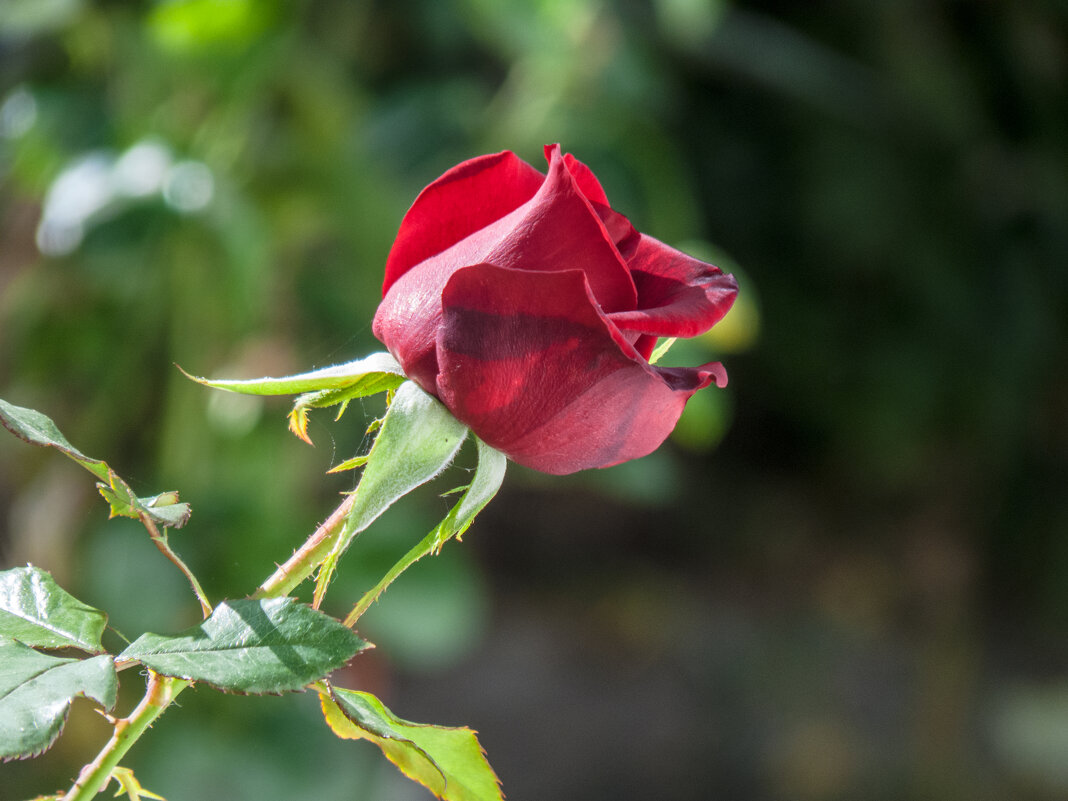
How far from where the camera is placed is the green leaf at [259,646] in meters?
0.16

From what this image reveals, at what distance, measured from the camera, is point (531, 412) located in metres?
0.20

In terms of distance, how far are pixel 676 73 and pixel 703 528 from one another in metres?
1.22

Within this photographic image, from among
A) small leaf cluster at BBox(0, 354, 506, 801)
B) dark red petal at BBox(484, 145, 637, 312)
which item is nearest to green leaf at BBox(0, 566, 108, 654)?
small leaf cluster at BBox(0, 354, 506, 801)

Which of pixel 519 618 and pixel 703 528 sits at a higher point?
pixel 703 528

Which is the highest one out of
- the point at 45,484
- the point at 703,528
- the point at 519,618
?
the point at 45,484

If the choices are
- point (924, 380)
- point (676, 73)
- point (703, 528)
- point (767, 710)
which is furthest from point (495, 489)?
point (703, 528)

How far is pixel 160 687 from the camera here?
6.6 inches

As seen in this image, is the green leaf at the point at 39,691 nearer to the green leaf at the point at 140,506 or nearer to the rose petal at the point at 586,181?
the green leaf at the point at 140,506

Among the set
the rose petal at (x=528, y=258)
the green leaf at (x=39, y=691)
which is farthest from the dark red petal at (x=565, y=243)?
the green leaf at (x=39, y=691)

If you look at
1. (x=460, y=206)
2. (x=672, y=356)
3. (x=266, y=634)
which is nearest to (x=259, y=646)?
(x=266, y=634)

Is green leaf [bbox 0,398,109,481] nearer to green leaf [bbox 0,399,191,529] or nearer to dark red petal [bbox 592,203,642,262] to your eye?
Result: green leaf [bbox 0,399,191,529]

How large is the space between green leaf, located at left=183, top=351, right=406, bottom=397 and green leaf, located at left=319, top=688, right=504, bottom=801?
0.06 m

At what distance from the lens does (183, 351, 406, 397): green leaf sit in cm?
20

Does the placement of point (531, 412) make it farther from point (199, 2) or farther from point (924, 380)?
point (924, 380)
